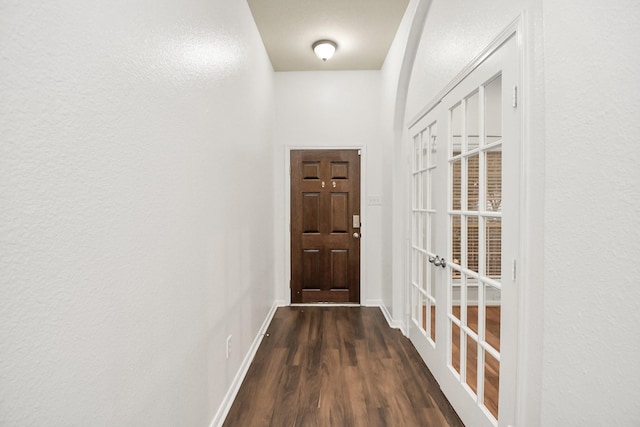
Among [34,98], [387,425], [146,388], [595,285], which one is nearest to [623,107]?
[595,285]

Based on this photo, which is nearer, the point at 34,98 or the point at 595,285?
the point at 34,98

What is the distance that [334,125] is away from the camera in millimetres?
3895

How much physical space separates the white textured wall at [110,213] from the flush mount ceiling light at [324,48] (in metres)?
1.63

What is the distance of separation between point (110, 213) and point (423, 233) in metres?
2.20

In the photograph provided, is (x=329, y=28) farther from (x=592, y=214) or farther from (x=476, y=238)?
(x=592, y=214)

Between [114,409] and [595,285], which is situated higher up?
[595,285]

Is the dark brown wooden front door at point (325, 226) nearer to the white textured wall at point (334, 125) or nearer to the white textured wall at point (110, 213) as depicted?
the white textured wall at point (334, 125)

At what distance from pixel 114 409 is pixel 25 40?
929 mm

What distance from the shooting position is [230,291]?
1.99 m

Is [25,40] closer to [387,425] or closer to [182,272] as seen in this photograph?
[182,272]

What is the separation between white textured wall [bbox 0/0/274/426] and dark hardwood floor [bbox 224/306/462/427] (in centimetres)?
40

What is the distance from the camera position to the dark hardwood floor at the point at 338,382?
70.7 inches

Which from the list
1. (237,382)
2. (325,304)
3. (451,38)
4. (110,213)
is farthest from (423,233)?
(110,213)

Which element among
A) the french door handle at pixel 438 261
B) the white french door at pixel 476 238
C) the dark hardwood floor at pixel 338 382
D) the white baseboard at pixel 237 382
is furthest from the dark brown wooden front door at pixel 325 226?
the french door handle at pixel 438 261
